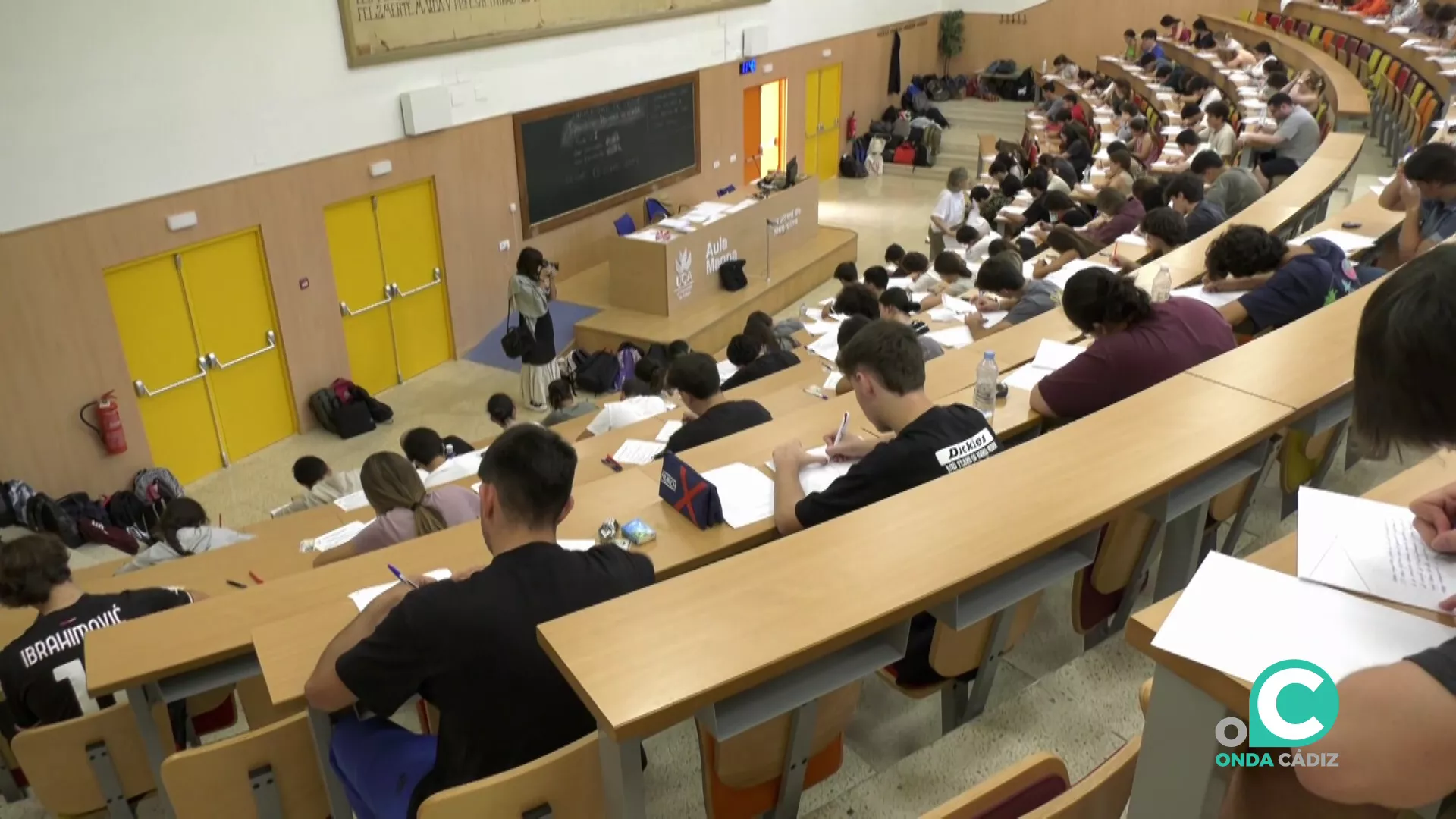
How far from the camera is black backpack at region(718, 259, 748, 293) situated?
410 inches

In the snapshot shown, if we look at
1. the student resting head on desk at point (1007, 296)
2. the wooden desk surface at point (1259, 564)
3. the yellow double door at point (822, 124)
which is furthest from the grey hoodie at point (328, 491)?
the yellow double door at point (822, 124)

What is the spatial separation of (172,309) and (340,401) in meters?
1.49

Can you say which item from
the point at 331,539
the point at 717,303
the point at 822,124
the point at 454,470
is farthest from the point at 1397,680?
the point at 822,124

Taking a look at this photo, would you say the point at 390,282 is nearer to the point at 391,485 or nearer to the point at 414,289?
the point at 414,289

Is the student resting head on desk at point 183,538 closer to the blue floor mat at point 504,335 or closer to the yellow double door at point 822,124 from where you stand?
the blue floor mat at point 504,335

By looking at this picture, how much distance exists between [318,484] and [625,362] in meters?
3.68

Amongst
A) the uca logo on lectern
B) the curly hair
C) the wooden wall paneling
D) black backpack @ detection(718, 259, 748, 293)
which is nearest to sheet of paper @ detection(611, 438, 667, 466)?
the curly hair

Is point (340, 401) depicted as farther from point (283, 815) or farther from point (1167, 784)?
point (1167, 784)

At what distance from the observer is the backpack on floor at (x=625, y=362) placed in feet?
29.7

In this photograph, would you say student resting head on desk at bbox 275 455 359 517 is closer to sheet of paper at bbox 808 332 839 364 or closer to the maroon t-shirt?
sheet of paper at bbox 808 332 839 364

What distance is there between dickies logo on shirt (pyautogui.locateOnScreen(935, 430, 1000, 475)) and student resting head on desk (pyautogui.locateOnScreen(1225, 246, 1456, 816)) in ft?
4.26

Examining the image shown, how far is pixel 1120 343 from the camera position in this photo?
11.5ft

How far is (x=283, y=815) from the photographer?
8.61 feet

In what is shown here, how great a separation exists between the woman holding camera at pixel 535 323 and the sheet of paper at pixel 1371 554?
23.0ft
